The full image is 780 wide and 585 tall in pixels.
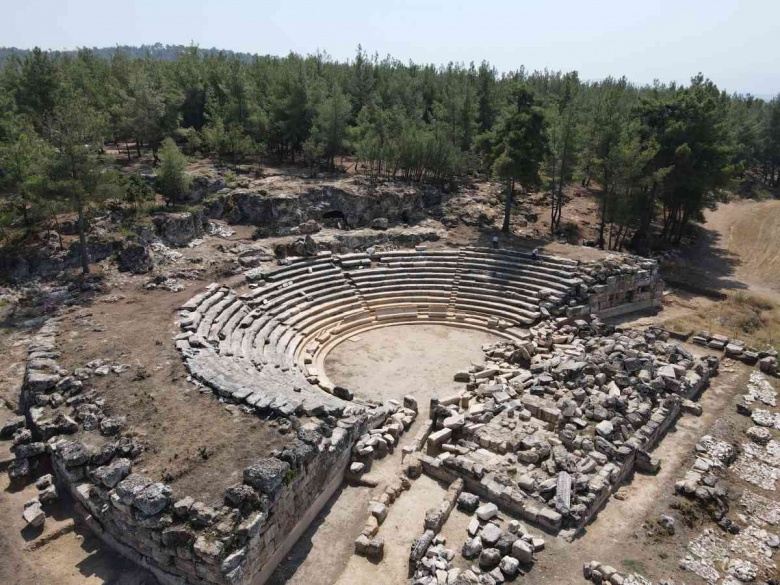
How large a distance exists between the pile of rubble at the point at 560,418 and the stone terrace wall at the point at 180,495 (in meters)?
4.08

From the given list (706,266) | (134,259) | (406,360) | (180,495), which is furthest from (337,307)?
(706,266)

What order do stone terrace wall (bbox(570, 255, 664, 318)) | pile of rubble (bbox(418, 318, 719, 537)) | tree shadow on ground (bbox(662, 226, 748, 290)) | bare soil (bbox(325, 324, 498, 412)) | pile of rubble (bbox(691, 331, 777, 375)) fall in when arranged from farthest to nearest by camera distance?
tree shadow on ground (bbox(662, 226, 748, 290)) → stone terrace wall (bbox(570, 255, 664, 318)) → pile of rubble (bbox(691, 331, 777, 375)) → bare soil (bbox(325, 324, 498, 412)) → pile of rubble (bbox(418, 318, 719, 537))

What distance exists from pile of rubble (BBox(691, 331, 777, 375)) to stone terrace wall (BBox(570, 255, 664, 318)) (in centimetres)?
386

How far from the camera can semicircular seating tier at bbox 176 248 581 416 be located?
713 inches

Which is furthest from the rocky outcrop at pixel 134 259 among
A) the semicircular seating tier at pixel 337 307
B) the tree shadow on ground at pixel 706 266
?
the tree shadow on ground at pixel 706 266

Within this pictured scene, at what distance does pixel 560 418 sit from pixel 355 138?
1132 inches

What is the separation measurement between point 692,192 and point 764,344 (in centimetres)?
1397

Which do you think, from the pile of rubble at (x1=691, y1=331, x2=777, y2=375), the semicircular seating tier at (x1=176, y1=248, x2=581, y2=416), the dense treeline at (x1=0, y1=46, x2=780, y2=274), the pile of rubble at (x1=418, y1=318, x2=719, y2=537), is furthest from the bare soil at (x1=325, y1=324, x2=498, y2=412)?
the dense treeline at (x1=0, y1=46, x2=780, y2=274)

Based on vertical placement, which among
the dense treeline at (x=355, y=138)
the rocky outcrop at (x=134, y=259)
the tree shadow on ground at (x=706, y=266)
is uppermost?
the dense treeline at (x=355, y=138)

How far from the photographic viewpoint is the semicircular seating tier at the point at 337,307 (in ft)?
59.4

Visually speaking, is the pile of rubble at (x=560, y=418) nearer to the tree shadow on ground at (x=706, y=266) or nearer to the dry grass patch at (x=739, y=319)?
the dry grass patch at (x=739, y=319)

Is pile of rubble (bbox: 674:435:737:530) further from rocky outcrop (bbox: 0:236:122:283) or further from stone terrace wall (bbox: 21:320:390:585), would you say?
rocky outcrop (bbox: 0:236:122:283)

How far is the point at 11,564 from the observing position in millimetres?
11523

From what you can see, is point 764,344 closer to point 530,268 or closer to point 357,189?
point 530,268
